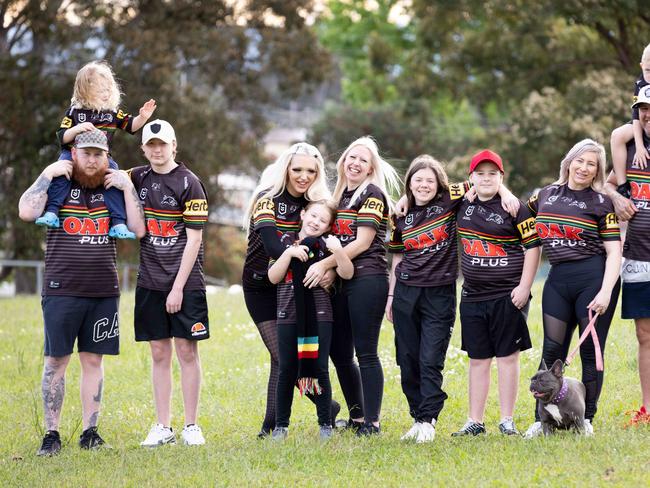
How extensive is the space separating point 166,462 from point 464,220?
2.77 meters

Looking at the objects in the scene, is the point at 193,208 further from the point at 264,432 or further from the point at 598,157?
the point at 598,157

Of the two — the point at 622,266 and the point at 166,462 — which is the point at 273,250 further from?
the point at 622,266

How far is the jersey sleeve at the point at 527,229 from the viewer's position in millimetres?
7195

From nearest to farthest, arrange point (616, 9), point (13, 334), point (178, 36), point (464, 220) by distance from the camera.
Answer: point (464, 220) < point (13, 334) < point (616, 9) < point (178, 36)

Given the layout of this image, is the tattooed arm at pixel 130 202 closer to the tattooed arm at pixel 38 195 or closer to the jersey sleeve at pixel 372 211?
the tattooed arm at pixel 38 195

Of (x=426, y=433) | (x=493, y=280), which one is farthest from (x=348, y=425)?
(x=493, y=280)

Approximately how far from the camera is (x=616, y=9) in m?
24.6

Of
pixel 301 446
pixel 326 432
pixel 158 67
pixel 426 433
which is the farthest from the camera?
pixel 158 67

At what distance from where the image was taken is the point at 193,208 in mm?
7512

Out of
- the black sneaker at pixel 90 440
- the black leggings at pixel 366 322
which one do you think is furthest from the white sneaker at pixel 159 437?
the black leggings at pixel 366 322

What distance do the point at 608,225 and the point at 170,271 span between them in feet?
10.6

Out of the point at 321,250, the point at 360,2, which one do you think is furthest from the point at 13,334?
the point at 360,2

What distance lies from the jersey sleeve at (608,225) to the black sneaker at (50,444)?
14.2ft

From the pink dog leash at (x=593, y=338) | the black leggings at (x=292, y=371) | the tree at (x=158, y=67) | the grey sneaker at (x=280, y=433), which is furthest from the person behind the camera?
the tree at (x=158, y=67)
